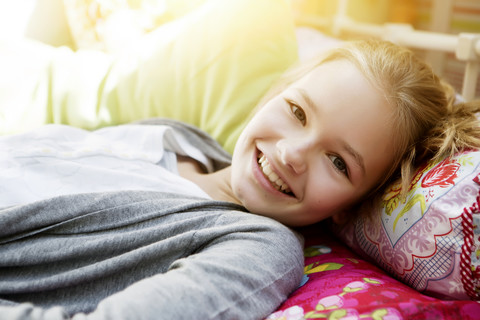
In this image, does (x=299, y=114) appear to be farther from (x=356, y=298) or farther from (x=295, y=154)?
(x=356, y=298)

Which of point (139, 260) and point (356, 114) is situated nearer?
point (139, 260)

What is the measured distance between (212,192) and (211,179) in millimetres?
47

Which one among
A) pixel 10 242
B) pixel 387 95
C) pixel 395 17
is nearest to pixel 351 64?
pixel 387 95

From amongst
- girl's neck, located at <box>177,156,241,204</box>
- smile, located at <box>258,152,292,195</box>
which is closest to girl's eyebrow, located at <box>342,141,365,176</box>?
smile, located at <box>258,152,292,195</box>

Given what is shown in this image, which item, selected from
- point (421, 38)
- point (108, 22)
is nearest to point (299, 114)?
point (421, 38)

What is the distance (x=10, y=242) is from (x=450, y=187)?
65 cm

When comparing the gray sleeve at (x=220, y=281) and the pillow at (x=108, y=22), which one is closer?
the gray sleeve at (x=220, y=281)

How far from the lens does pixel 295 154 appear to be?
2.57ft

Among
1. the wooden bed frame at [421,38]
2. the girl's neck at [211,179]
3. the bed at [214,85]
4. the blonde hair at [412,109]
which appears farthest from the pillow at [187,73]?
the wooden bed frame at [421,38]

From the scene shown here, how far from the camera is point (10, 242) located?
26.6 inches

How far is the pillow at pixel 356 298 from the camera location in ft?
1.94

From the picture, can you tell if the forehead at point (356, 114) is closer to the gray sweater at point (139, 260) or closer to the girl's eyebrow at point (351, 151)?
the girl's eyebrow at point (351, 151)

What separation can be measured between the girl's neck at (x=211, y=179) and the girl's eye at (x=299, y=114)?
22 cm

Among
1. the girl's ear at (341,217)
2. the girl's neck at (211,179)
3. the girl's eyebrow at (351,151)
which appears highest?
the girl's eyebrow at (351,151)
